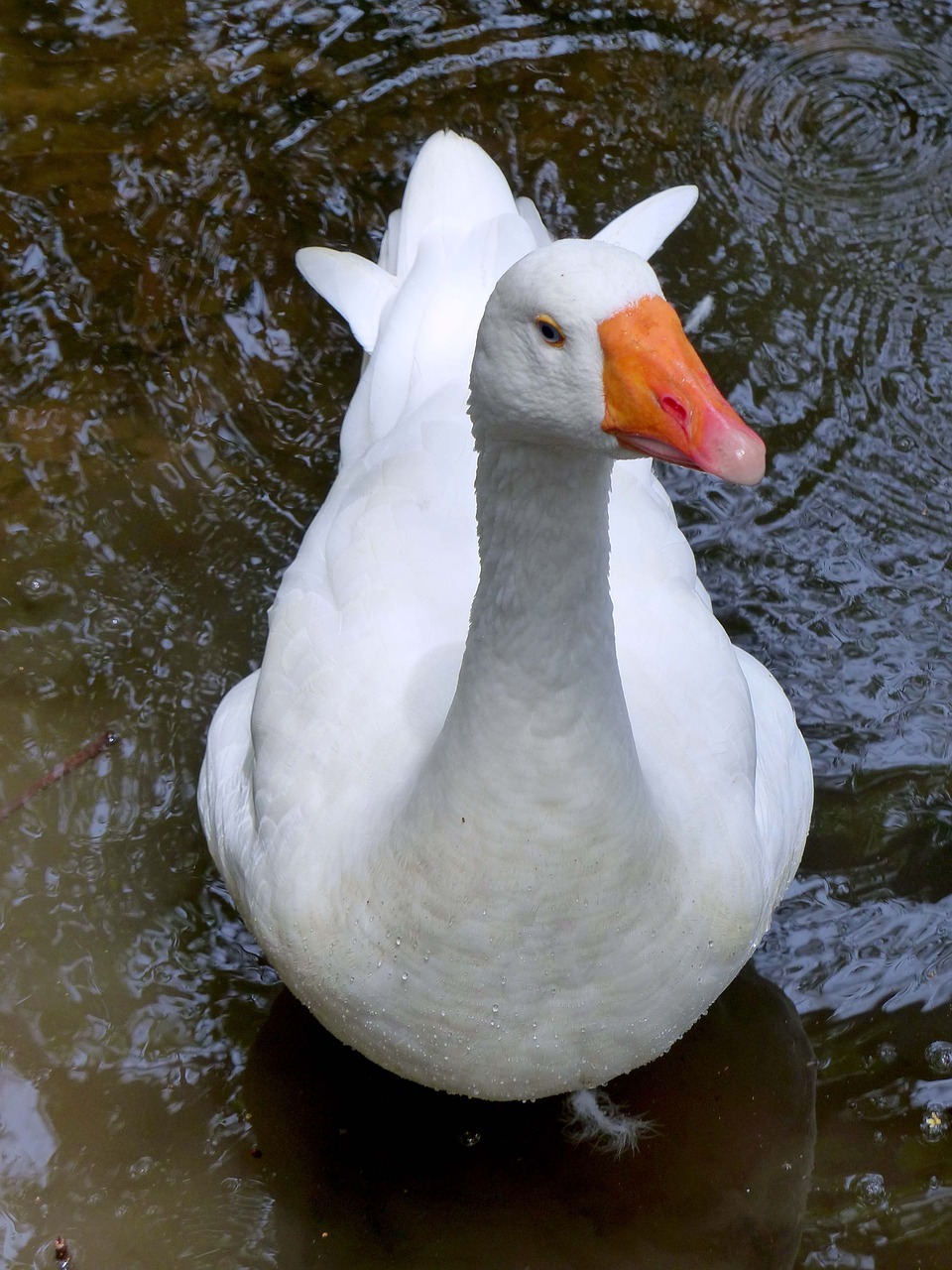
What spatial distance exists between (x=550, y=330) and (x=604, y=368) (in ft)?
0.40

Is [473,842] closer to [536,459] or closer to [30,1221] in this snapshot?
[536,459]

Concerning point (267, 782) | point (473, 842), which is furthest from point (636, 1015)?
point (267, 782)

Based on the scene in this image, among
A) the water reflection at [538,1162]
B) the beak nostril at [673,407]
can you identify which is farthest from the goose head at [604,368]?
the water reflection at [538,1162]

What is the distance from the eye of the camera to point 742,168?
534 cm

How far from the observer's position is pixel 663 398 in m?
2.18

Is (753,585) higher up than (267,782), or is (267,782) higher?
(267,782)

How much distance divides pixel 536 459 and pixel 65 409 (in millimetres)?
2877

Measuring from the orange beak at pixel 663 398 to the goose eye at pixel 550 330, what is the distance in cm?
8

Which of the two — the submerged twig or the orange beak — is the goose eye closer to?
the orange beak

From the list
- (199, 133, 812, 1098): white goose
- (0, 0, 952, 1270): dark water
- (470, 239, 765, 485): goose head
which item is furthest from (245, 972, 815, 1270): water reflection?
(470, 239, 765, 485): goose head

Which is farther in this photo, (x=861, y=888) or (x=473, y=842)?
(x=861, y=888)

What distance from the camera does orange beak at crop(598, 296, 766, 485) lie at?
2126 mm

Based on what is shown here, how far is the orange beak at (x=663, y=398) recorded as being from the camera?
2126 millimetres

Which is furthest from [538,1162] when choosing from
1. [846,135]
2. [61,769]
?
[846,135]
